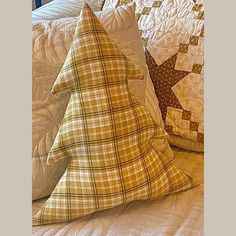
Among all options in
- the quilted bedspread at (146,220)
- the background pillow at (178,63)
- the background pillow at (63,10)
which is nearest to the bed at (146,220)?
the quilted bedspread at (146,220)

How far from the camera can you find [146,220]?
0.75m

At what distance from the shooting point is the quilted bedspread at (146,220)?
72cm

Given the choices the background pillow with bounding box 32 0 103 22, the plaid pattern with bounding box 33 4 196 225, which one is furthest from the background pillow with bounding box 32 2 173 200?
the background pillow with bounding box 32 0 103 22

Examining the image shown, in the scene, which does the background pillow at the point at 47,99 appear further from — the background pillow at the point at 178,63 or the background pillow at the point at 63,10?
the background pillow at the point at 63,10

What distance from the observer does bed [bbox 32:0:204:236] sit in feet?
2.35

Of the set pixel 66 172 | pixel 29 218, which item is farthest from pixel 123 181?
pixel 29 218

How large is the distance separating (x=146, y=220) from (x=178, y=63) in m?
0.39

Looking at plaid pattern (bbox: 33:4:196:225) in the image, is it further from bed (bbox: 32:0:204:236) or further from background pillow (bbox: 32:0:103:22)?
background pillow (bbox: 32:0:103:22)

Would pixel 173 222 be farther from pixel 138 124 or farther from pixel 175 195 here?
pixel 138 124

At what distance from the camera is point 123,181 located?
721 millimetres

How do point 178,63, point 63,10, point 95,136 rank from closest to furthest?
point 95,136
point 178,63
point 63,10

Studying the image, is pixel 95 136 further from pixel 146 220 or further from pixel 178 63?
pixel 178 63

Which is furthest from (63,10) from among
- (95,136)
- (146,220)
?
(146,220)

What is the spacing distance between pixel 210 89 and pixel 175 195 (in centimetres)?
48
